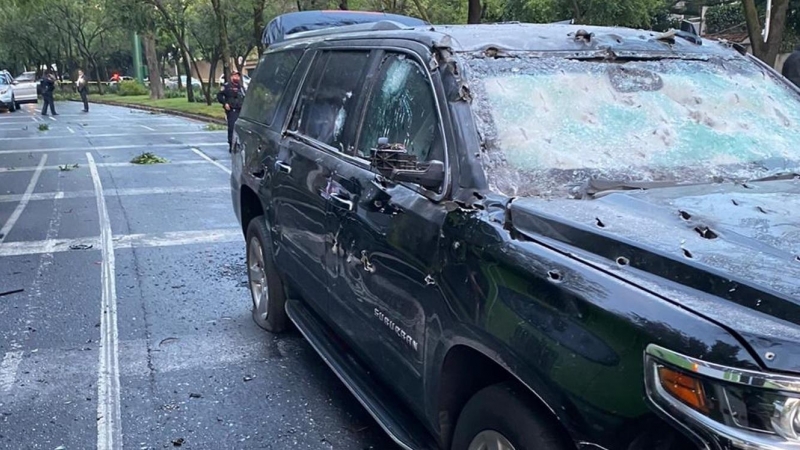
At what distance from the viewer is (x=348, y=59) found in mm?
4262

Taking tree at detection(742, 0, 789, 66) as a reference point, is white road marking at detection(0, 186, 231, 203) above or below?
below

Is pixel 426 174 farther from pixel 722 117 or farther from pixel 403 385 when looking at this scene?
pixel 722 117

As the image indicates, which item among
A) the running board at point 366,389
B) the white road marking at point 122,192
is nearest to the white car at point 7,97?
the white road marking at point 122,192

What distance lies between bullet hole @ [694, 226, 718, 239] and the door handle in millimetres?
1708

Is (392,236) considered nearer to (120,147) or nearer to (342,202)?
(342,202)

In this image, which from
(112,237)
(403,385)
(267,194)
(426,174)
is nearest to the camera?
(426,174)

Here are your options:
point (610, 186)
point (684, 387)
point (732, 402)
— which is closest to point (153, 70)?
point (610, 186)

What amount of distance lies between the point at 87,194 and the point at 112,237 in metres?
3.31

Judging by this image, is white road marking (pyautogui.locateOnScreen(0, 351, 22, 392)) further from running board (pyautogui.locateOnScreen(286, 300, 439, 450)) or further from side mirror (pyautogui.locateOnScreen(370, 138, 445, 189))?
side mirror (pyautogui.locateOnScreen(370, 138, 445, 189))

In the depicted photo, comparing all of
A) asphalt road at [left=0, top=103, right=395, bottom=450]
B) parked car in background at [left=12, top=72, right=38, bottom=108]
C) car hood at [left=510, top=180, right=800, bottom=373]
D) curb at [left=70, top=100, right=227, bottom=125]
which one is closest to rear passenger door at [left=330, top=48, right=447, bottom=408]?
car hood at [left=510, top=180, right=800, bottom=373]

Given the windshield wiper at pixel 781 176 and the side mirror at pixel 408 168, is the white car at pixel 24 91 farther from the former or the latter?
the windshield wiper at pixel 781 176

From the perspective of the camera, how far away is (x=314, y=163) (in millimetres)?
4285

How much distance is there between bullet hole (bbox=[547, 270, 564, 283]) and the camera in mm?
2301

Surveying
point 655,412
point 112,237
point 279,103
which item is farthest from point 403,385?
point 112,237
